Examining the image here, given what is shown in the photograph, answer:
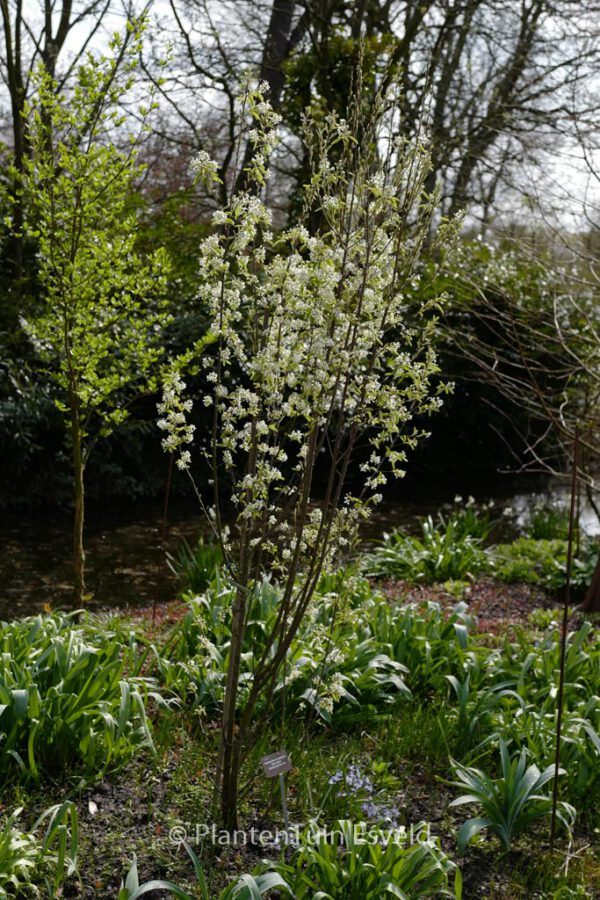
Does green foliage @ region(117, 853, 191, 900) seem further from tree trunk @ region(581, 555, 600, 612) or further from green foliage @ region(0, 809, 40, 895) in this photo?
tree trunk @ region(581, 555, 600, 612)

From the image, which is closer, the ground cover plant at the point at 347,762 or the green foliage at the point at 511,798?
the ground cover plant at the point at 347,762

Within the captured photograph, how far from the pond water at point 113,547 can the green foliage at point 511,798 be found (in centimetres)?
255

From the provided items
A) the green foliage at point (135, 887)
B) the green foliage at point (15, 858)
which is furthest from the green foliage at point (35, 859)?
the green foliage at point (135, 887)

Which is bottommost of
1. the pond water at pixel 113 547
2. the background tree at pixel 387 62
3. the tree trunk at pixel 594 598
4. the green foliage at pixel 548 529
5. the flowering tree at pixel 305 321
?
the pond water at pixel 113 547

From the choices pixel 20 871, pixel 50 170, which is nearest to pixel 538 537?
pixel 50 170

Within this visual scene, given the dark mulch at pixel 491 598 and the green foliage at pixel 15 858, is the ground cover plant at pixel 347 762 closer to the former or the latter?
the green foliage at pixel 15 858

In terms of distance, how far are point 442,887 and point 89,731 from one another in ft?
4.72

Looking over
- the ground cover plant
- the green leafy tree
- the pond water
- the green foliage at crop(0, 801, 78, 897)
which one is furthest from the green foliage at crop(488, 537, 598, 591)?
the green foliage at crop(0, 801, 78, 897)

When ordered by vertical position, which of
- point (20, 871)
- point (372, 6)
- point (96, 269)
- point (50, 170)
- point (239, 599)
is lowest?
point (20, 871)

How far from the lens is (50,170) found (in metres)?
4.54

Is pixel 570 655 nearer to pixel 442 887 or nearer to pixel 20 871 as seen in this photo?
pixel 442 887

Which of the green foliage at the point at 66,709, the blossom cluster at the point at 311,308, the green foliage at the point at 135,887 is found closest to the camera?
the green foliage at the point at 135,887

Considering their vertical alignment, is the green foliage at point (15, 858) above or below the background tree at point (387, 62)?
below

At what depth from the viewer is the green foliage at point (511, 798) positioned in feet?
10.4
